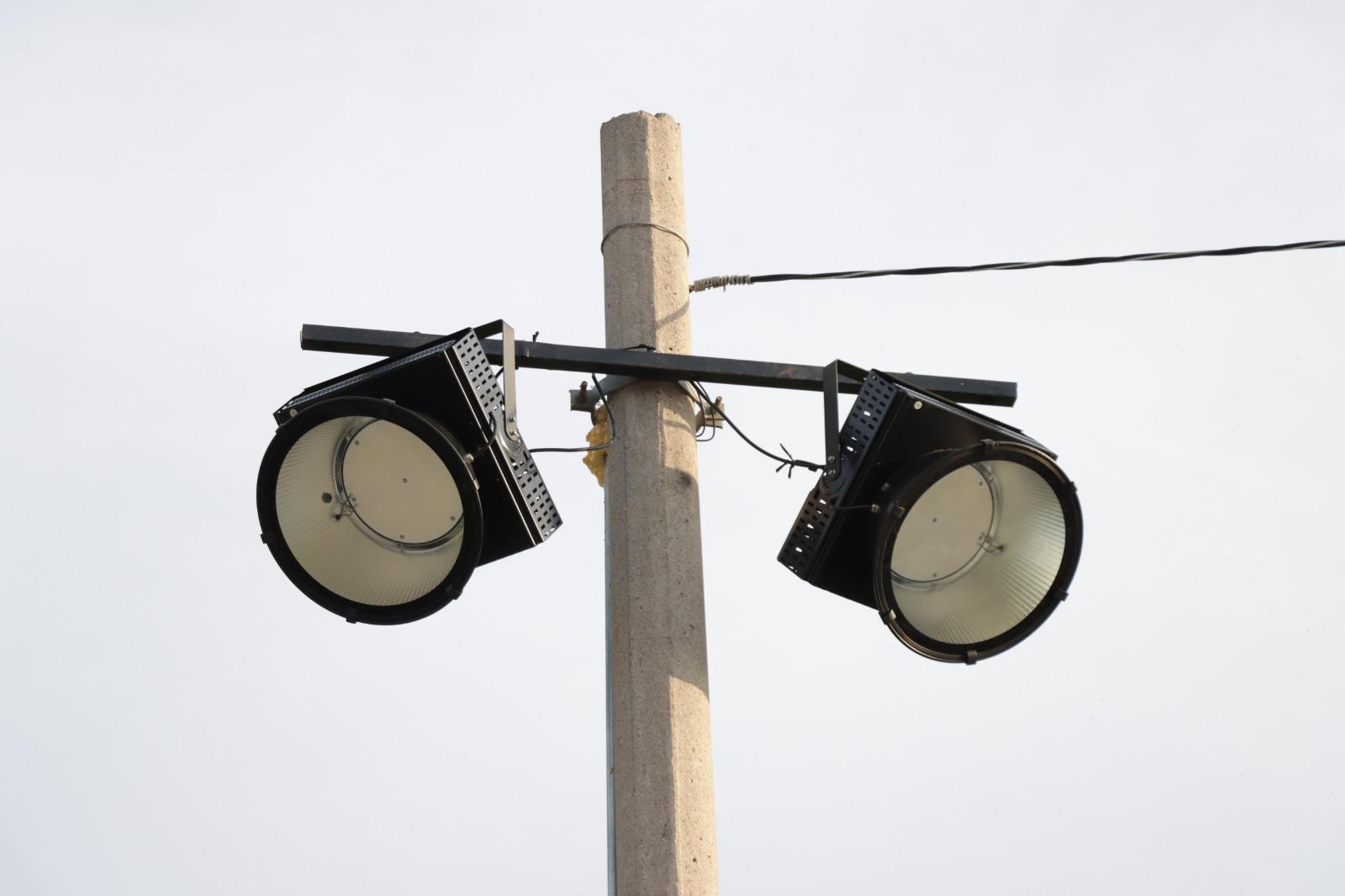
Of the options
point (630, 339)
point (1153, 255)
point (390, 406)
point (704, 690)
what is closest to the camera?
point (390, 406)

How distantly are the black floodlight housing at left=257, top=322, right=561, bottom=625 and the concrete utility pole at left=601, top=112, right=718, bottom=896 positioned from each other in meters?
0.36

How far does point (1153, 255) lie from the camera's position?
553 centimetres

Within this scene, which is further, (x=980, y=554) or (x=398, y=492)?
(x=980, y=554)

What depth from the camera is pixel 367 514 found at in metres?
4.16

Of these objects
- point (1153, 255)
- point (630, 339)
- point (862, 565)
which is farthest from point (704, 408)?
point (1153, 255)

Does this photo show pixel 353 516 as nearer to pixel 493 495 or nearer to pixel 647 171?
pixel 493 495

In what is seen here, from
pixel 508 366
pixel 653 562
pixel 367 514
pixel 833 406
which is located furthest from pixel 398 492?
pixel 833 406

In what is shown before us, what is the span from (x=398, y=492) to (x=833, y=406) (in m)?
1.18

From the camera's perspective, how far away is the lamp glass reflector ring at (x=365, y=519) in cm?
411

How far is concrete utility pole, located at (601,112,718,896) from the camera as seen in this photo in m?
4.10

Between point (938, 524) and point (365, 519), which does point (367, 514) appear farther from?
point (938, 524)

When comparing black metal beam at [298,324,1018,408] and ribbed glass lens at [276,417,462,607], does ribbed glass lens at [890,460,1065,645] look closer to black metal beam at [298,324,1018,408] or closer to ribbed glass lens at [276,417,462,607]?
black metal beam at [298,324,1018,408]

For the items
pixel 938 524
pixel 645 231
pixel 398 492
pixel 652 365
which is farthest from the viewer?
pixel 645 231

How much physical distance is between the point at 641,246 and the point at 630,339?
31 centimetres
